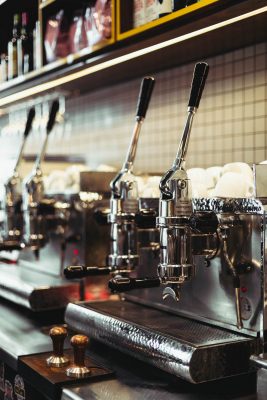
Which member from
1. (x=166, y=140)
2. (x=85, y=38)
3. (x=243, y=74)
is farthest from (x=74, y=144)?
(x=243, y=74)

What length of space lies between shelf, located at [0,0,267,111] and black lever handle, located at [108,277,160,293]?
0.70 m

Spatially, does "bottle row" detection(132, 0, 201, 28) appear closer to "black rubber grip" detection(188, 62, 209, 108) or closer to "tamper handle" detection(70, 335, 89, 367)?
"black rubber grip" detection(188, 62, 209, 108)

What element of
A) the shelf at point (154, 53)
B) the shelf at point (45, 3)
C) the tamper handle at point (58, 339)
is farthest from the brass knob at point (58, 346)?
the shelf at point (45, 3)

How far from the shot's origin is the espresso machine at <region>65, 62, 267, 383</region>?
1.29 m

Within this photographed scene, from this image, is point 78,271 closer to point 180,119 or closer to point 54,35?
point 180,119

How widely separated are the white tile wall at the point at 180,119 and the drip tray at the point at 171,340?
2.42 ft

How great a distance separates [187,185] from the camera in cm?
138

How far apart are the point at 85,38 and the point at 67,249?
76cm

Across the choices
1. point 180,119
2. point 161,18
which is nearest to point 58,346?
point 161,18

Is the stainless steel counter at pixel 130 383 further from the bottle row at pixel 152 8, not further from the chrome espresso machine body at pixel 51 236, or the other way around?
the bottle row at pixel 152 8

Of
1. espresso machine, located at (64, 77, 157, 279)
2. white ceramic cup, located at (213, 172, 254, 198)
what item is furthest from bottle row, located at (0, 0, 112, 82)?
white ceramic cup, located at (213, 172, 254, 198)

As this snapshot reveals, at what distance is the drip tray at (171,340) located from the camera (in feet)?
4.09

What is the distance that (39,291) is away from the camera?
2029mm

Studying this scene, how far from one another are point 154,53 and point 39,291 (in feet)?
2.88
